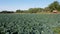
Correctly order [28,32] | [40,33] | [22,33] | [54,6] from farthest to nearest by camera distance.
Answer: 1. [54,6]
2. [40,33]
3. [28,32]
4. [22,33]

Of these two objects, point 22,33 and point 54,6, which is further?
point 54,6

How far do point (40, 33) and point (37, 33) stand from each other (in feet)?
0.90

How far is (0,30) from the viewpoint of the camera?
7.12m

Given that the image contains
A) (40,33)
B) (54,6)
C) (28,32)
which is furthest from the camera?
(54,6)

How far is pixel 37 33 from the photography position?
6.76 metres

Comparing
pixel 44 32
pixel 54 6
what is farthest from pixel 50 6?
pixel 44 32

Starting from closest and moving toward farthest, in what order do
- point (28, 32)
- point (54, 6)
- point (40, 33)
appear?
point (28, 32)
point (40, 33)
point (54, 6)

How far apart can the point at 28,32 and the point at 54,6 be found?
64660 mm

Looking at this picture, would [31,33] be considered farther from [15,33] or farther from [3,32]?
[3,32]

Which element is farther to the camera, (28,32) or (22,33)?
(28,32)

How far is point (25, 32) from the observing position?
632 centimetres

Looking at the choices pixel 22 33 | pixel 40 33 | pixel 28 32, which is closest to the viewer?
pixel 22 33

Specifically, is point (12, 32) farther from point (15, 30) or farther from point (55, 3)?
point (55, 3)

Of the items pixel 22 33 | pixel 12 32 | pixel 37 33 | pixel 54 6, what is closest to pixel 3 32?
pixel 12 32
